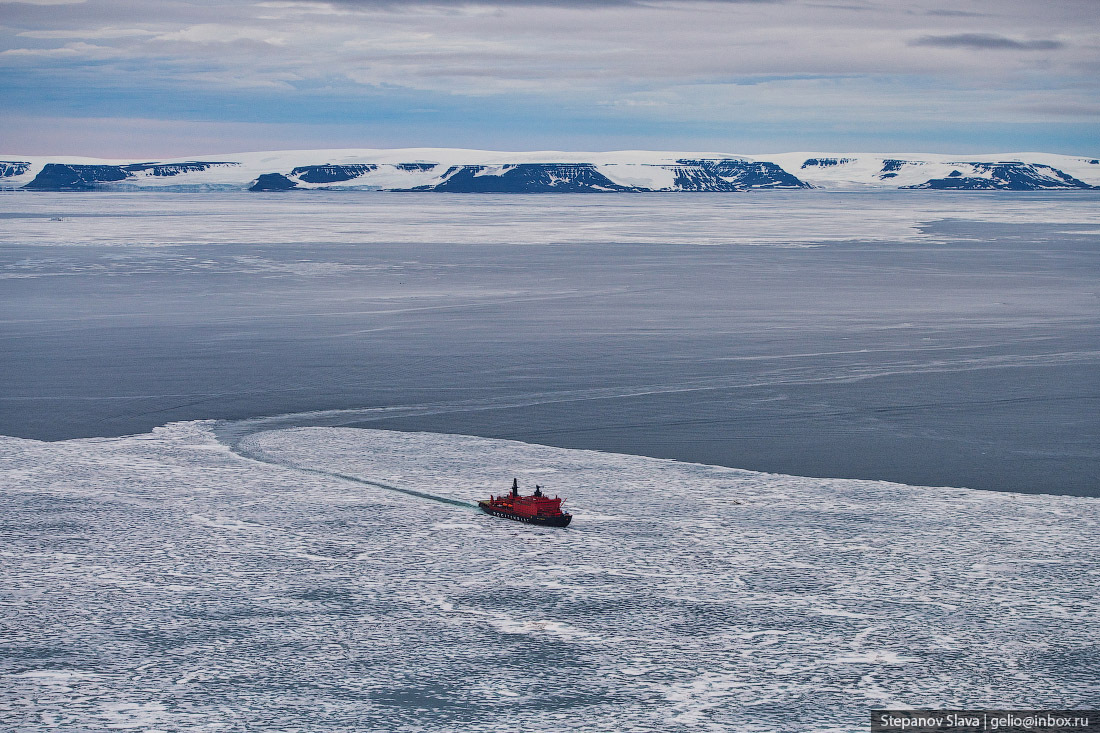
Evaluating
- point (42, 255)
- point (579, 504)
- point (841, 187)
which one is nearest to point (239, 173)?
point (841, 187)

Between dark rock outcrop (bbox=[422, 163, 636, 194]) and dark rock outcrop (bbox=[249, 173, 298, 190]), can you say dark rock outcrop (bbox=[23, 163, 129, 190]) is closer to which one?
dark rock outcrop (bbox=[249, 173, 298, 190])

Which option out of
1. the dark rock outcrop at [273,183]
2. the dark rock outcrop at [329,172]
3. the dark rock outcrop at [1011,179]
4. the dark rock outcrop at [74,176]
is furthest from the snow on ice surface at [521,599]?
the dark rock outcrop at [1011,179]

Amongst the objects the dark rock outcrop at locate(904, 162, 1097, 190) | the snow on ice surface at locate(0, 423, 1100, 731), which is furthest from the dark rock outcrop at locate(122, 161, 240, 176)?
the snow on ice surface at locate(0, 423, 1100, 731)

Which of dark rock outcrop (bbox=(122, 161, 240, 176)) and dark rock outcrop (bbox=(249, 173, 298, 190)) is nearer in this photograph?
dark rock outcrop (bbox=(249, 173, 298, 190))

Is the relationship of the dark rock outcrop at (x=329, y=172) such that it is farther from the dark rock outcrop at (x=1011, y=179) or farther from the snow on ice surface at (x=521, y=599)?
the snow on ice surface at (x=521, y=599)

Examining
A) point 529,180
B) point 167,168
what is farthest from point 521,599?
point 167,168

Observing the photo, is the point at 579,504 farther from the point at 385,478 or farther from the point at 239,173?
the point at 239,173

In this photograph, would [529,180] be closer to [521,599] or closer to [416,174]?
[416,174]

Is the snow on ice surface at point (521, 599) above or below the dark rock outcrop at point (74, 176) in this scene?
below
